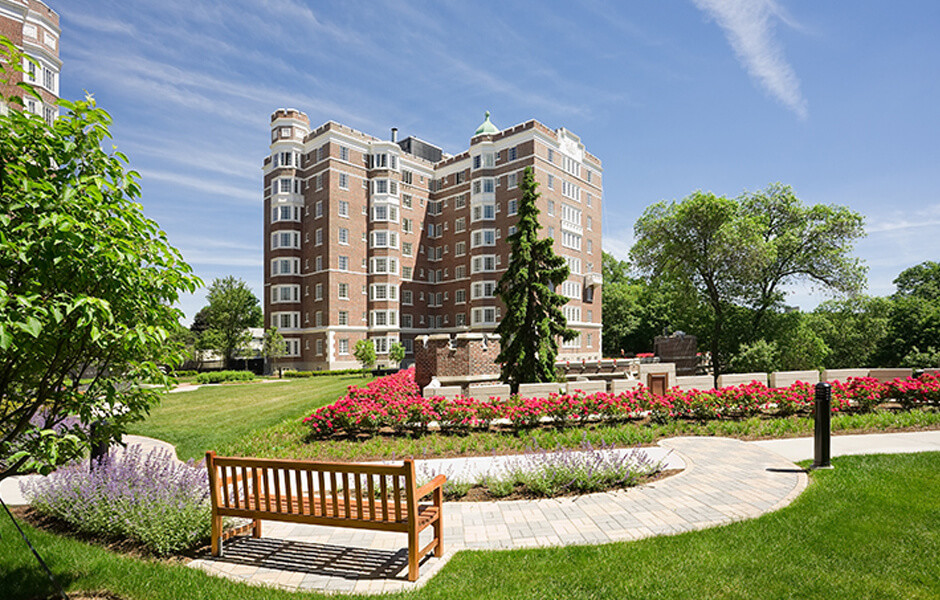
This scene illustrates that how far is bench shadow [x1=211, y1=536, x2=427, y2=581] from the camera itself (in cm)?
474

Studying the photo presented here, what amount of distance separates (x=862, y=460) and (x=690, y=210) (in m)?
27.0

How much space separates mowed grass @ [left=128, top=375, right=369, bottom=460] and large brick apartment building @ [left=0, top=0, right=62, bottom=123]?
19561 mm

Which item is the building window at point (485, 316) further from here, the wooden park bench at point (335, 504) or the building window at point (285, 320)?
the wooden park bench at point (335, 504)

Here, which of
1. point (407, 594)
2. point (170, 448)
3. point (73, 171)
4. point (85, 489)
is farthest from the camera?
point (170, 448)

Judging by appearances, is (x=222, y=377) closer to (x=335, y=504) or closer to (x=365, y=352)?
(x=365, y=352)

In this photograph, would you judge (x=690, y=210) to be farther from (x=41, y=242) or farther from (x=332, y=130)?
(x=41, y=242)

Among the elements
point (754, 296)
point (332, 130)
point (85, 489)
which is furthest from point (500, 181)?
point (85, 489)

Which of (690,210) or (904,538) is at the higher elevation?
(690,210)

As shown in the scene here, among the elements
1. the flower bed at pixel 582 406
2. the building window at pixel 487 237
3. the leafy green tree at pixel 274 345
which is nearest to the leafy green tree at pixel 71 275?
the flower bed at pixel 582 406

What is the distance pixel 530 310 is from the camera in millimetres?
16172

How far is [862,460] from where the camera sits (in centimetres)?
Result: 835

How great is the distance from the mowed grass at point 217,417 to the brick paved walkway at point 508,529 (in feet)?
17.2

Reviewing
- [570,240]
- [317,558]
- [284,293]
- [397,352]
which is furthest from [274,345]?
[317,558]

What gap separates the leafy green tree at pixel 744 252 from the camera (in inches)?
1187
